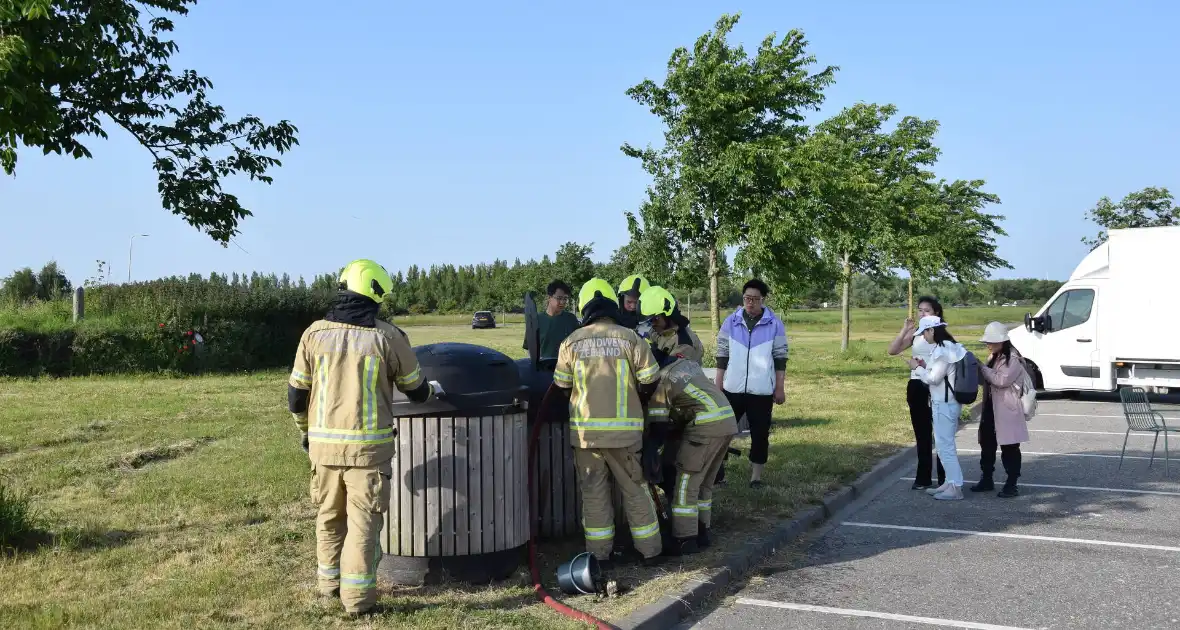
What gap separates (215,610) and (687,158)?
16944 mm

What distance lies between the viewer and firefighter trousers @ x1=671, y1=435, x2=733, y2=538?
6.08m

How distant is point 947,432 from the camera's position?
8133 millimetres

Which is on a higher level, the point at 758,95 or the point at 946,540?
the point at 758,95

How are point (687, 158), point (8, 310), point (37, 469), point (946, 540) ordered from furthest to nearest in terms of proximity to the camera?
point (8, 310)
point (687, 158)
point (37, 469)
point (946, 540)

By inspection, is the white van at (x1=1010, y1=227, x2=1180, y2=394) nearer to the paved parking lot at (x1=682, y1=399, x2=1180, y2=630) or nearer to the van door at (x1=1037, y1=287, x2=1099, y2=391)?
the van door at (x1=1037, y1=287, x2=1099, y2=391)

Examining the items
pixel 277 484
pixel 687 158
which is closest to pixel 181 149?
pixel 277 484

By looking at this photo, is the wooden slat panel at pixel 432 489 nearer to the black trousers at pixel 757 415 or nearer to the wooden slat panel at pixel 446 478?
the wooden slat panel at pixel 446 478

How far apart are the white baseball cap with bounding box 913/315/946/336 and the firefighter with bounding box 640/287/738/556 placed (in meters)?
2.84

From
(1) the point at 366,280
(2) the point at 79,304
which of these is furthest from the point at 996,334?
(2) the point at 79,304

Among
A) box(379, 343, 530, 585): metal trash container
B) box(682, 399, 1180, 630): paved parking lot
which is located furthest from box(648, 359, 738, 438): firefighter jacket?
box(379, 343, 530, 585): metal trash container

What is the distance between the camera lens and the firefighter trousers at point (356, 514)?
15.6 feet

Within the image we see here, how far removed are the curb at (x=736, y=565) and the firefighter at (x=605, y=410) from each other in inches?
17.9

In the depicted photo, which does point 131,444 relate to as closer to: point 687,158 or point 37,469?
point 37,469

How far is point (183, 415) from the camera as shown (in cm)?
1363
